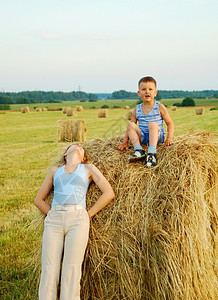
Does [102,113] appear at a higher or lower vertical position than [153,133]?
lower

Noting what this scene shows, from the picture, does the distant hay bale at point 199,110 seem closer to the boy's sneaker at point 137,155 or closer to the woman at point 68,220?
the boy's sneaker at point 137,155

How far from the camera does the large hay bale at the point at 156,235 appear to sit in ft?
10.9

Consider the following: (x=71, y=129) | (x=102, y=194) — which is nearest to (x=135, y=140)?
(x=102, y=194)

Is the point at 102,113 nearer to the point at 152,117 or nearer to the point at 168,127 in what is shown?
the point at 152,117

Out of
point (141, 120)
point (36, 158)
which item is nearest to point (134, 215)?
point (141, 120)

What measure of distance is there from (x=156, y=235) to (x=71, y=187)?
95 cm

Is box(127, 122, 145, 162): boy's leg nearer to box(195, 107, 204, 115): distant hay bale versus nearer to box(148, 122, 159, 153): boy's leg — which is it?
box(148, 122, 159, 153): boy's leg

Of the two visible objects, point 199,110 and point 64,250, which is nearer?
point 64,250

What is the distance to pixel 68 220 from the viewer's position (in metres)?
3.48

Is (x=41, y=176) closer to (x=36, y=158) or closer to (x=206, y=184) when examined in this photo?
(x=36, y=158)

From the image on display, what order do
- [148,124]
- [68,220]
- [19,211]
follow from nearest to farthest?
1. [68,220]
2. [148,124]
3. [19,211]

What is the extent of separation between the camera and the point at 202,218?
353cm

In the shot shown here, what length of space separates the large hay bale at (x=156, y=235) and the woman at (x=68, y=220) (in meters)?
0.14

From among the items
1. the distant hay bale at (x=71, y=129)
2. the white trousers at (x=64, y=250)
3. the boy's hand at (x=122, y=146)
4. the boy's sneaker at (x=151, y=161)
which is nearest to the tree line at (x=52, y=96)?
the distant hay bale at (x=71, y=129)
